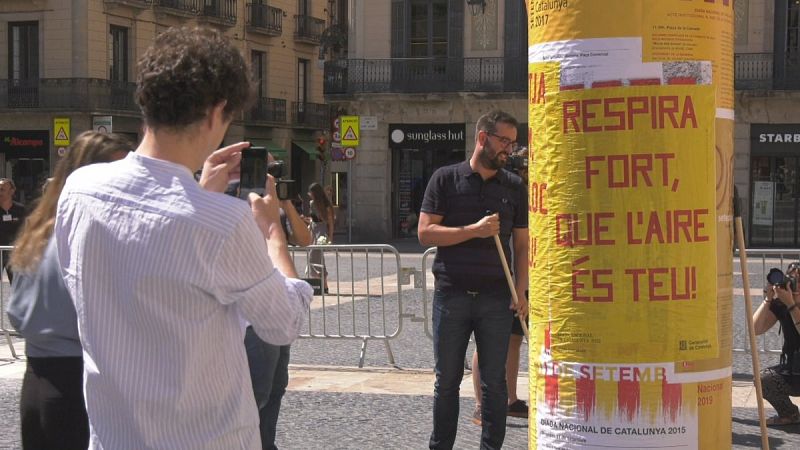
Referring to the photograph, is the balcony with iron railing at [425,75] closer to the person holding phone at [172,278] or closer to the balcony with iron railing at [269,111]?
the balcony with iron railing at [269,111]

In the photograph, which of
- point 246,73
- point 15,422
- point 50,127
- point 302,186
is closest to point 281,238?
point 246,73

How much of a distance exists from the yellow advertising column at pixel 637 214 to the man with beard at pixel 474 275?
6.41ft

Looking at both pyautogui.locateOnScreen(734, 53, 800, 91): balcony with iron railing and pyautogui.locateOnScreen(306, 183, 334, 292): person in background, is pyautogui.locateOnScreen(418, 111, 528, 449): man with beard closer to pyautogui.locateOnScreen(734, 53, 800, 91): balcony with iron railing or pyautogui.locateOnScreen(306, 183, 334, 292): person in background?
pyautogui.locateOnScreen(306, 183, 334, 292): person in background

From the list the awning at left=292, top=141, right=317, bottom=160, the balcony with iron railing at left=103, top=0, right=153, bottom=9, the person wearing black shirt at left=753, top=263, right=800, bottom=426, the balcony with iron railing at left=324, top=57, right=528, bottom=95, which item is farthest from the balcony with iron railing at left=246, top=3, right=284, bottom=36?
the person wearing black shirt at left=753, top=263, right=800, bottom=426

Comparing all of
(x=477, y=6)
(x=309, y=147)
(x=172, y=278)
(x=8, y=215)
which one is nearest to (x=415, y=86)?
(x=477, y=6)

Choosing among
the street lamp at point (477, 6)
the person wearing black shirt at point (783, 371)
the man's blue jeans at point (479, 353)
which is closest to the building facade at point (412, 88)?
the street lamp at point (477, 6)

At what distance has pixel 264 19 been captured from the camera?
149 feet

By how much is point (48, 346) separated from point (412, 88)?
28516mm

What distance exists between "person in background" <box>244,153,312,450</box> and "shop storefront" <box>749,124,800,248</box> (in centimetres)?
2553

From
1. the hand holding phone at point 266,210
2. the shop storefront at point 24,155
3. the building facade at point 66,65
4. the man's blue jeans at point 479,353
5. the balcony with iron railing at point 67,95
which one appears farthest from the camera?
the shop storefront at point 24,155

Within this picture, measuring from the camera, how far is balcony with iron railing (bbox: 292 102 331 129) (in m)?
47.9

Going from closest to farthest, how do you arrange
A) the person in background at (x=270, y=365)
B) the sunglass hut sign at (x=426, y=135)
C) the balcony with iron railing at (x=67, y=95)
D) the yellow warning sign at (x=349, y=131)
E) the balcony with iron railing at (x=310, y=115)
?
the person in background at (x=270, y=365) → the yellow warning sign at (x=349, y=131) → the sunglass hut sign at (x=426, y=135) → the balcony with iron railing at (x=67, y=95) → the balcony with iron railing at (x=310, y=115)

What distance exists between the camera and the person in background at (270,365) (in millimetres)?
4945

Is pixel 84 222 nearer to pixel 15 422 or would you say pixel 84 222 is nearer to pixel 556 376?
pixel 556 376
